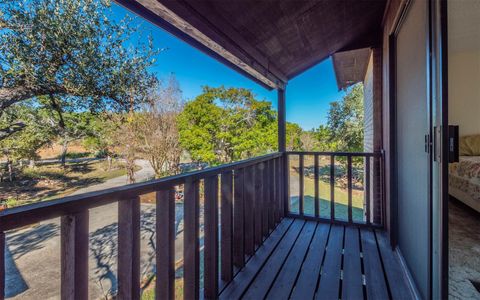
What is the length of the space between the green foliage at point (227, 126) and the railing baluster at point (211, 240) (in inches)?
278

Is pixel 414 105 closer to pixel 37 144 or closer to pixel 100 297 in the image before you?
pixel 37 144

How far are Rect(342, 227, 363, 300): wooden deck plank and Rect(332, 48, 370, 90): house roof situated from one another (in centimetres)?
266

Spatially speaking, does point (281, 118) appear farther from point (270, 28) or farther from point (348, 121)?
point (348, 121)

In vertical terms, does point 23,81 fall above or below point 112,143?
above

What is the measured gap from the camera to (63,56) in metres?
2.14

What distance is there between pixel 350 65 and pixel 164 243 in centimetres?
451

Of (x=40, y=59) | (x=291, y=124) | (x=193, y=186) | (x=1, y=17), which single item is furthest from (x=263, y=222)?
(x=291, y=124)

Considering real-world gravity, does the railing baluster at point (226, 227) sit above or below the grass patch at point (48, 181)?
below

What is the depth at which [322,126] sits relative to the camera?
27.0 feet

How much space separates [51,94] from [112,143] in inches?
49.6

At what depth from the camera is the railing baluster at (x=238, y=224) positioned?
199 cm

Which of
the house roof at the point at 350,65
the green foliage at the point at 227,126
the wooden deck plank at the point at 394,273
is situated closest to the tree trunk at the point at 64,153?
the wooden deck plank at the point at 394,273

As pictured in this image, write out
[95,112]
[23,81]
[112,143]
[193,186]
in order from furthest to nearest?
[112,143] → [95,112] → [23,81] → [193,186]

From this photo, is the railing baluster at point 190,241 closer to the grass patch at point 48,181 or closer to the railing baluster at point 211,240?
the railing baluster at point 211,240
